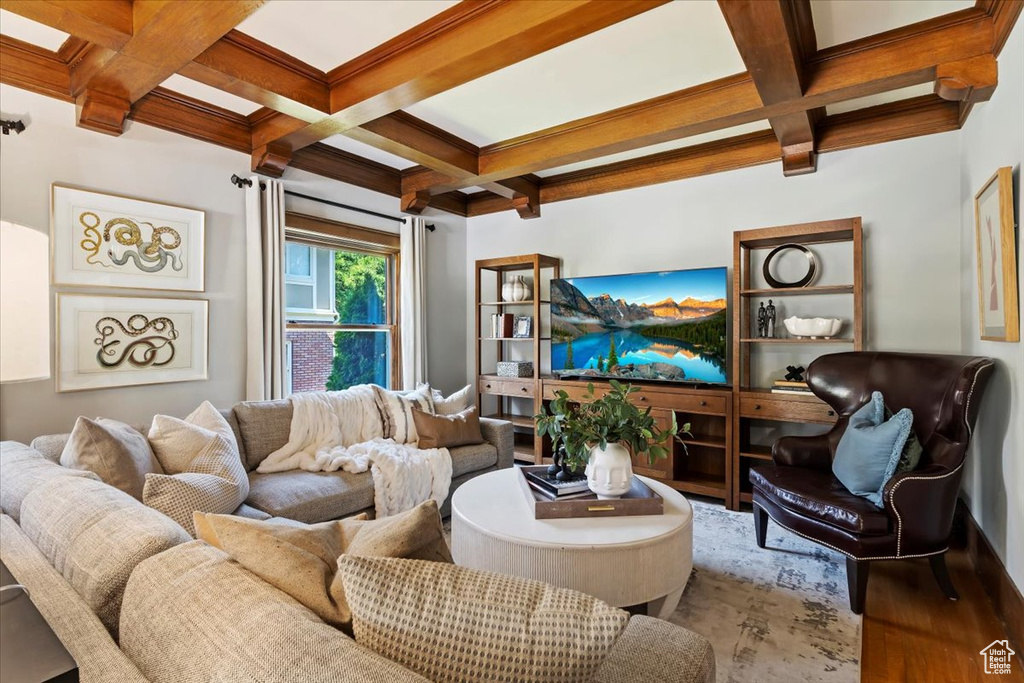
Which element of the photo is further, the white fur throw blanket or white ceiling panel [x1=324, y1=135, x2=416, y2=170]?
white ceiling panel [x1=324, y1=135, x2=416, y2=170]

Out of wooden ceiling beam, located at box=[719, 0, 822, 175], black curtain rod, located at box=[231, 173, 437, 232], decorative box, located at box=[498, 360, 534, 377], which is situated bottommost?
decorative box, located at box=[498, 360, 534, 377]

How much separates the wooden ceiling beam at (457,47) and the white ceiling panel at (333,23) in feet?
0.20

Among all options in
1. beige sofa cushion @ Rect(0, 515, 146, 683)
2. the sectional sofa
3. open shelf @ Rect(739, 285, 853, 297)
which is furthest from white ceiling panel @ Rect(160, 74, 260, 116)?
open shelf @ Rect(739, 285, 853, 297)

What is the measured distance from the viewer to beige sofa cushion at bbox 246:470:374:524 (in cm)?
243

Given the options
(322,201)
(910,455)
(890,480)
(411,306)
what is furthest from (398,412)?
(910,455)

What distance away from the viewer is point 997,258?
228 cm

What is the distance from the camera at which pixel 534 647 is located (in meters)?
0.77

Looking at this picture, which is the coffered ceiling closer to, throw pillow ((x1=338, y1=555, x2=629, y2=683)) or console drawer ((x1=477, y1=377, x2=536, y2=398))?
console drawer ((x1=477, y1=377, x2=536, y2=398))

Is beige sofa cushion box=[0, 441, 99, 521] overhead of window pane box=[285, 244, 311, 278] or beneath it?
beneath

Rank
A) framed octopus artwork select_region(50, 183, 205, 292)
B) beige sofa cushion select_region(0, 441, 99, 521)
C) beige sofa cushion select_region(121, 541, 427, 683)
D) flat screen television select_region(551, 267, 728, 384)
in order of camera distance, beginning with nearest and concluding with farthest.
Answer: beige sofa cushion select_region(121, 541, 427, 683) → beige sofa cushion select_region(0, 441, 99, 521) → framed octopus artwork select_region(50, 183, 205, 292) → flat screen television select_region(551, 267, 728, 384)

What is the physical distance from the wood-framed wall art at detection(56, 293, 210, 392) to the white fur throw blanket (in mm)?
734

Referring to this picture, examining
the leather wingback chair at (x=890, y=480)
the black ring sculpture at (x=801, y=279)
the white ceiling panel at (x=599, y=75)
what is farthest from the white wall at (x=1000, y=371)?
the white ceiling panel at (x=599, y=75)

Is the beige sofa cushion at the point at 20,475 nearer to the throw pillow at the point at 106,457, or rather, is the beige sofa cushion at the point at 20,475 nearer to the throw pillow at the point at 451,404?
the throw pillow at the point at 106,457

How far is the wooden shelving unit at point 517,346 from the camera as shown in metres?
4.56
